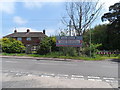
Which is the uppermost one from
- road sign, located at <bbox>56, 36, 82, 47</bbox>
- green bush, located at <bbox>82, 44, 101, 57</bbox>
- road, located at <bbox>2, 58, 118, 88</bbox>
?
road sign, located at <bbox>56, 36, 82, 47</bbox>

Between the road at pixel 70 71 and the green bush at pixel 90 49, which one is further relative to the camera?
the green bush at pixel 90 49

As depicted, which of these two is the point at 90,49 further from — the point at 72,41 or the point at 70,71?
the point at 70,71

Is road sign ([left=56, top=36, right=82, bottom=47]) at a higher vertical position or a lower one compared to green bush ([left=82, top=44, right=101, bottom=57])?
higher

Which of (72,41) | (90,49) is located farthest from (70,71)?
(90,49)

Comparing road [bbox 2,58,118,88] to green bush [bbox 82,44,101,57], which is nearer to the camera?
road [bbox 2,58,118,88]

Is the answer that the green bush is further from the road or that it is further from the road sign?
the road

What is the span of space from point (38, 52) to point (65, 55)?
5468 millimetres

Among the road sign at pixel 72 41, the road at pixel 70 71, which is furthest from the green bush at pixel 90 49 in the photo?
the road at pixel 70 71

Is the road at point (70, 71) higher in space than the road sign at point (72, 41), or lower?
lower

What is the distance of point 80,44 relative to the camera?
23656 mm

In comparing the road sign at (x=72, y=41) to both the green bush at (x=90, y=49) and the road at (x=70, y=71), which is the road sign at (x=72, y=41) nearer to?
the green bush at (x=90, y=49)

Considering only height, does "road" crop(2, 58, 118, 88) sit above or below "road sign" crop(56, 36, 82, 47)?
below

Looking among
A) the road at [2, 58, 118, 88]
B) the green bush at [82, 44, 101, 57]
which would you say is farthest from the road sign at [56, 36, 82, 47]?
the road at [2, 58, 118, 88]

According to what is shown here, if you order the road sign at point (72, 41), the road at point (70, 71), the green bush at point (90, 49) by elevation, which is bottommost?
the road at point (70, 71)
